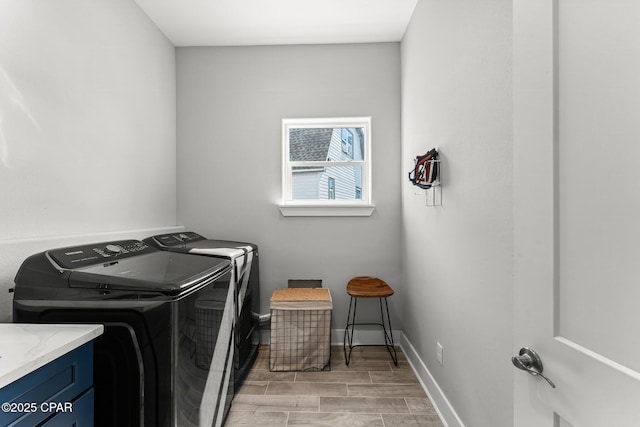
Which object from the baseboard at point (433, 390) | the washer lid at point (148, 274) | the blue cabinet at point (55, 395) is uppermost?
the washer lid at point (148, 274)

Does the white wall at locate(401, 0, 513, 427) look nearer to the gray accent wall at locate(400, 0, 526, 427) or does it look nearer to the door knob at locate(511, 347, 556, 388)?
the gray accent wall at locate(400, 0, 526, 427)

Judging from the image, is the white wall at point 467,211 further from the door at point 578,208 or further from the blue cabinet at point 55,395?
the blue cabinet at point 55,395

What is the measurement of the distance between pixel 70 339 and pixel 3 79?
1217mm

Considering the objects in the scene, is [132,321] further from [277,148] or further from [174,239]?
[277,148]

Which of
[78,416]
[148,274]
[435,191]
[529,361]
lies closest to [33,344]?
[78,416]

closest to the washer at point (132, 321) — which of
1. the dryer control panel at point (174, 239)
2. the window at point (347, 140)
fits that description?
the dryer control panel at point (174, 239)

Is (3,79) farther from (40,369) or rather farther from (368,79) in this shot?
(368,79)

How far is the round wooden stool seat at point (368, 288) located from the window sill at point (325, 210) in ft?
1.93

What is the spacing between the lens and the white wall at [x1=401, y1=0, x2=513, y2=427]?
4.00ft

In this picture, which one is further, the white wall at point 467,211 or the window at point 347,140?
the window at point 347,140

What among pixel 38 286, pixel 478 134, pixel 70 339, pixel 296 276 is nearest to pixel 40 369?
pixel 70 339

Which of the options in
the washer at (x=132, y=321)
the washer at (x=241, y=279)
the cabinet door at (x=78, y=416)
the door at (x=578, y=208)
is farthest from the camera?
the washer at (x=241, y=279)

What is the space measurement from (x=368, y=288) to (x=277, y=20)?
2297 mm

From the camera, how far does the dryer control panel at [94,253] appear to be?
1.36m
